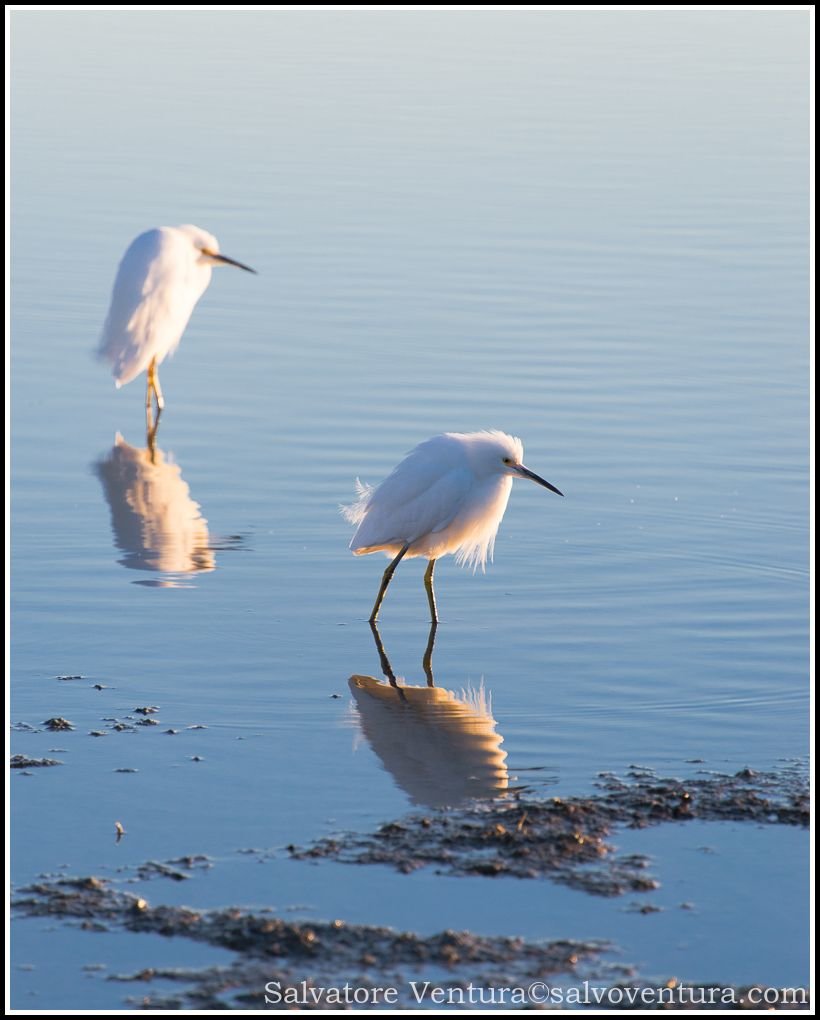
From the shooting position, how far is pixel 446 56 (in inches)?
1384

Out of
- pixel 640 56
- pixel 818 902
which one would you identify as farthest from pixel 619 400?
pixel 640 56

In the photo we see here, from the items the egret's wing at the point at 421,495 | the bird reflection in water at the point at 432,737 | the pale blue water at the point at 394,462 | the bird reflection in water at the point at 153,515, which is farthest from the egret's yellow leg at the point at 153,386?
the bird reflection in water at the point at 432,737

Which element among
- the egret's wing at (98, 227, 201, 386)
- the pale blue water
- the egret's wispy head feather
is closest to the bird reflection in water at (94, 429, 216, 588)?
the pale blue water

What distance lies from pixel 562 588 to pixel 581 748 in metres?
2.27

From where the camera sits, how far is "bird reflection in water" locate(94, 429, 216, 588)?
9398 millimetres

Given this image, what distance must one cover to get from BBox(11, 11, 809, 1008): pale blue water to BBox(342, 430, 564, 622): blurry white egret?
1.34ft

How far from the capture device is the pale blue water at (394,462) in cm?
611

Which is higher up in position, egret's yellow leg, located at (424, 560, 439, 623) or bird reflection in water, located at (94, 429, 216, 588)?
bird reflection in water, located at (94, 429, 216, 588)

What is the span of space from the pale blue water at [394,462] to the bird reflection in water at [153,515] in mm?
45

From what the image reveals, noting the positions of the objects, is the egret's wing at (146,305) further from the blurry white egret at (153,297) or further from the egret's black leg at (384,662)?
the egret's black leg at (384,662)

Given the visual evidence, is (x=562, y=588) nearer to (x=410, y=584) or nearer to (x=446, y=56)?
(x=410, y=584)

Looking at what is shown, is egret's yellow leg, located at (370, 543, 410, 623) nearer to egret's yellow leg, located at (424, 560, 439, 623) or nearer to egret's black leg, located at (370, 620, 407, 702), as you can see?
egret's black leg, located at (370, 620, 407, 702)

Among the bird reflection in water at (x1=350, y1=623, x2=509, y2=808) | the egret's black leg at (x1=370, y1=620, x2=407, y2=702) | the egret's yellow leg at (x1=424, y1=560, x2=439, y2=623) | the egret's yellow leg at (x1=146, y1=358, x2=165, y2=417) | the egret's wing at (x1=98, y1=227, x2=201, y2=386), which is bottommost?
the bird reflection in water at (x1=350, y1=623, x2=509, y2=808)

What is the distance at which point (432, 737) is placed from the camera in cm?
693
